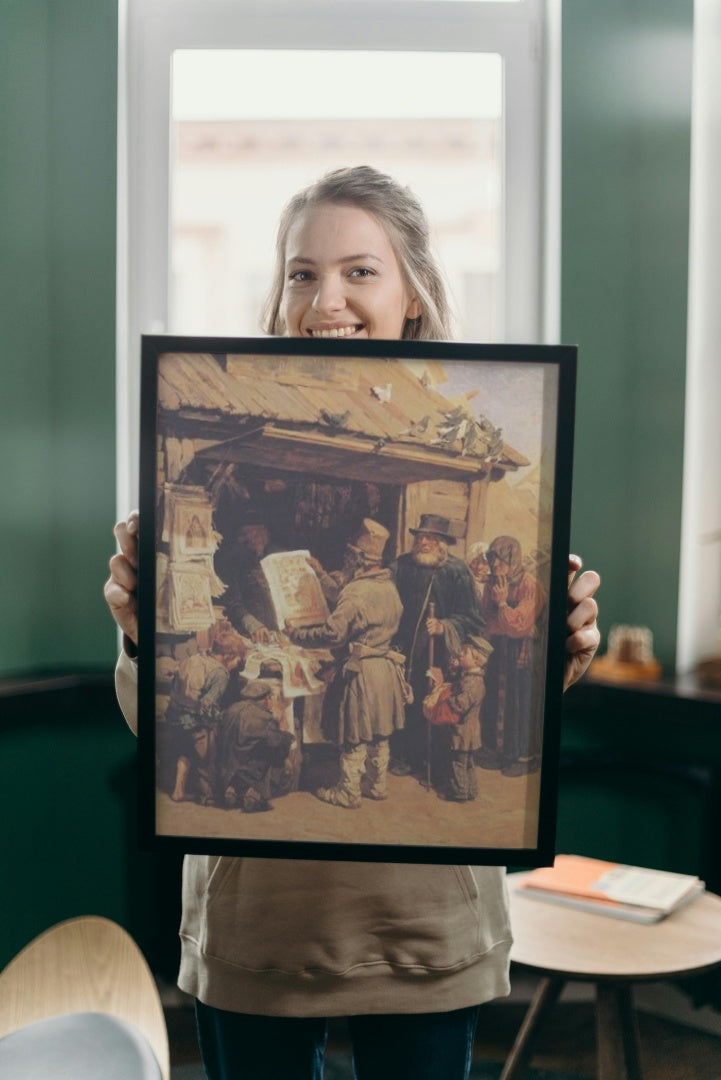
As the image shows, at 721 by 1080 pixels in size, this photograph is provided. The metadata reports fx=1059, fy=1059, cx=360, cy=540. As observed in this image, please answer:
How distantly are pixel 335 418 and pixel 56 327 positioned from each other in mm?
1849

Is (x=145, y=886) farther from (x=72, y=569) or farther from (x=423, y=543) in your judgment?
(x=423, y=543)

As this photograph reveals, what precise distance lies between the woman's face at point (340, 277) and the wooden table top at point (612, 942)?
1084 mm

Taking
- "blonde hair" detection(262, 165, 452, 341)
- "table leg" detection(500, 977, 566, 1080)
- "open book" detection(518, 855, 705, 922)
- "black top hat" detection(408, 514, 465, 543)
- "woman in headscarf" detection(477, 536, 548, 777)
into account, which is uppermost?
"blonde hair" detection(262, 165, 452, 341)

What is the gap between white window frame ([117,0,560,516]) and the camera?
8.50 ft

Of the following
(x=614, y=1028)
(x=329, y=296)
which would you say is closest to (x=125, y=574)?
(x=329, y=296)

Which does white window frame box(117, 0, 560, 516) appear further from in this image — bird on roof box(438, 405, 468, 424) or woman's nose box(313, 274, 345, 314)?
bird on roof box(438, 405, 468, 424)

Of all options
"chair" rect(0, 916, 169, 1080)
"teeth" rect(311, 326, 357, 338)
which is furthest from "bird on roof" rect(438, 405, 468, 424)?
"chair" rect(0, 916, 169, 1080)

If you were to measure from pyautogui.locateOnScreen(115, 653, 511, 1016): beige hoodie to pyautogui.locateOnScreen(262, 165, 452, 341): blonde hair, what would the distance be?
0.51m

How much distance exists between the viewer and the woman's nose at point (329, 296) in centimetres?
112

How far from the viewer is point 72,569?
8.62 feet

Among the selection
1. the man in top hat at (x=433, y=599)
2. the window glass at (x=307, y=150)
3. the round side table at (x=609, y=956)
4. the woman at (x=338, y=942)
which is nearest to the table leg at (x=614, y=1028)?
the round side table at (x=609, y=956)

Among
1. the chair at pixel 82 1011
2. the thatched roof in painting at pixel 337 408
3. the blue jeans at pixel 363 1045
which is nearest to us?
the chair at pixel 82 1011

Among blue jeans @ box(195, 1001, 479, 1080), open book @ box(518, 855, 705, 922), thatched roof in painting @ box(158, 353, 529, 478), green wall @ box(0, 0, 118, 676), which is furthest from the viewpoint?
green wall @ box(0, 0, 118, 676)

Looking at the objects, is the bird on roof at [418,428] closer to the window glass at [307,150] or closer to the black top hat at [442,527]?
the black top hat at [442,527]
